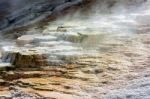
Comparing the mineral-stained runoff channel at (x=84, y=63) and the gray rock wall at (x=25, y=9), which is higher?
the gray rock wall at (x=25, y=9)

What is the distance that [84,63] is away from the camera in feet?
17.8

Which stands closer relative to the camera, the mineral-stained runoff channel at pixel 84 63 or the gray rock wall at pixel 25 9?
the mineral-stained runoff channel at pixel 84 63

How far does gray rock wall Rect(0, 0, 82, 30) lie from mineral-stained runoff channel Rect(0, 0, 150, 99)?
4195mm

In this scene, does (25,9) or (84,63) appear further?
(25,9)

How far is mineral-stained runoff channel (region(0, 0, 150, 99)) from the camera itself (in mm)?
4699

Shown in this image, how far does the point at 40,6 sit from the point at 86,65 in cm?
742

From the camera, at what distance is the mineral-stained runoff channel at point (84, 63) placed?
4.70m

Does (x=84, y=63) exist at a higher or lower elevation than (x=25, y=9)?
lower

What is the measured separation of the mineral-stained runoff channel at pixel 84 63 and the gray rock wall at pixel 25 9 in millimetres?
4195

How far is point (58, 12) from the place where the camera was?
10.4 metres

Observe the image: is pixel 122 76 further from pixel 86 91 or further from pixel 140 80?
pixel 86 91

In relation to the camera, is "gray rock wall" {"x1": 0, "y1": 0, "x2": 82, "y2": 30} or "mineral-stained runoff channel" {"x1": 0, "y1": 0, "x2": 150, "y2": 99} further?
"gray rock wall" {"x1": 0, "y1": 0, "x2": 82, "y2": 30}

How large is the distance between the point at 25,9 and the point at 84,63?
7711 millimetres

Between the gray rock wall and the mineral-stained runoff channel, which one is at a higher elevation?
the gray rock wall
